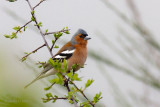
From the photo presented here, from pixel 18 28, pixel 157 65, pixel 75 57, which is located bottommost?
pixel 157 65

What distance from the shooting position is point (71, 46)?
424cm

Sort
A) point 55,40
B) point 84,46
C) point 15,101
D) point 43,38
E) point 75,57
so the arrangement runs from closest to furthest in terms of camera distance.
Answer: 1. point 15,101
2. point 43,38
3. point 55,40
4. point 75,57
5. point 84,46

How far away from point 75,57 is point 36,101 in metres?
2.33

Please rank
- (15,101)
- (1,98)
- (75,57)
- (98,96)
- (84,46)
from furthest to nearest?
(84,46) < (75,57) < (98,96) < (1,98) < (15,101)

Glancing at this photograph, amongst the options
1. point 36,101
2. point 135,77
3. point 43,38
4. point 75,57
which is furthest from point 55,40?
point 75,57

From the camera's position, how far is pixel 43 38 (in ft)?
5.65

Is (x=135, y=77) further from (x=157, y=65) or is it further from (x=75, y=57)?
(x=75, y=57)

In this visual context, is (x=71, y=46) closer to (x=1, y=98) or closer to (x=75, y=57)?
(x=75, y=57)

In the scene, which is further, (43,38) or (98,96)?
(43,38)

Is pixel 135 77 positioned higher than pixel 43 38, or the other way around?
pixel 43 38

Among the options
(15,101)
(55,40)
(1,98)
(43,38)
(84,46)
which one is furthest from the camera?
(84,46)

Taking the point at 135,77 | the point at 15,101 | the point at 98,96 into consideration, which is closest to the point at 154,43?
the point at 135,77

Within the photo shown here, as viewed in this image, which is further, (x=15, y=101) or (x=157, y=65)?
(x=157, y=65)

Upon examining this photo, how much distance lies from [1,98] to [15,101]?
18 cm
